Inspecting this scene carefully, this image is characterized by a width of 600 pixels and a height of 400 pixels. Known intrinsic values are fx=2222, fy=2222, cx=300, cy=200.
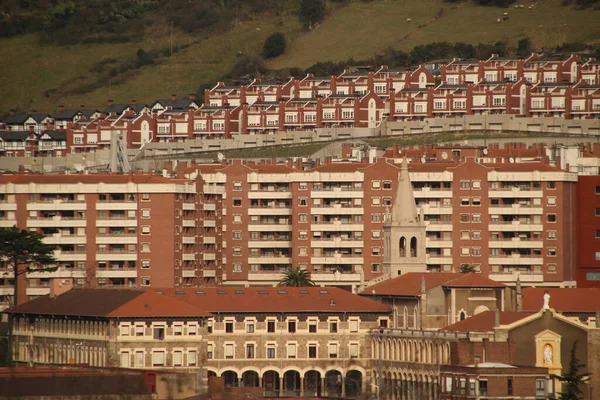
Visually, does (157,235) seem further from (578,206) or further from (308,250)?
(578,206)

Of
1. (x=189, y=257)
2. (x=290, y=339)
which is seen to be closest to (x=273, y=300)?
(x=290, y=339)

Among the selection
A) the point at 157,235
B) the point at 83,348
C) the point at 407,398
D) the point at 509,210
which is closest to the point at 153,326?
the point at 83,348

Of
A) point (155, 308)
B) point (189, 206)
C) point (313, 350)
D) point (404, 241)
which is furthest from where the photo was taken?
point (189, 206)

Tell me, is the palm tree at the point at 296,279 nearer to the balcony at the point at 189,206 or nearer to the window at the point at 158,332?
the balcony at the point at 189,206

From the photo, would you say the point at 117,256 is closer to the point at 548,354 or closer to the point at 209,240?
the point at 209,240

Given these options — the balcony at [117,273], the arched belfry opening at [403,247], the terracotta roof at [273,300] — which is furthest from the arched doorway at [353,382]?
the balcony at [117,273]
